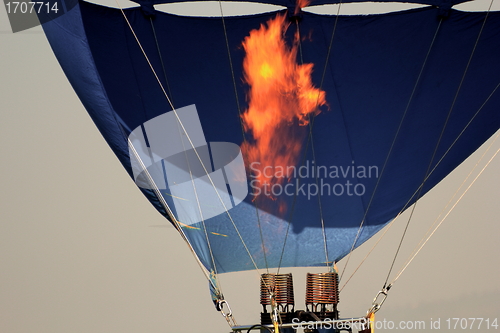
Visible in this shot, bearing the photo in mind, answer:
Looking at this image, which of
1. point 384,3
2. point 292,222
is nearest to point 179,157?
point 292,222

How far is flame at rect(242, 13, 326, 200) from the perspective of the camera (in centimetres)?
618

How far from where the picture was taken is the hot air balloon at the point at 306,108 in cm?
618

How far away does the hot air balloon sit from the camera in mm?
6176

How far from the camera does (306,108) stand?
6.23m

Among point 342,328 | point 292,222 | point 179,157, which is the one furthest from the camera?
point 292,222

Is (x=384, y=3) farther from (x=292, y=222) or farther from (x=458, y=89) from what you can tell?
(x=292, y=222)

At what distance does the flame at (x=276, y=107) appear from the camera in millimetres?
6180

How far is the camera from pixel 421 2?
6.31 meters

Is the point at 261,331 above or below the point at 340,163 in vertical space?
below

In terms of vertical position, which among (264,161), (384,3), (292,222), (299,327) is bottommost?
(299,327)

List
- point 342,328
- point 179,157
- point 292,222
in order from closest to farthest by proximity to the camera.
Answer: point 342,328 → point 179,157 → point 292,222

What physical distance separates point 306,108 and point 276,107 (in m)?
0.26

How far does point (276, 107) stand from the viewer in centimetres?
619

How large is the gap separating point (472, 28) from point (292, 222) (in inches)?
90.2
